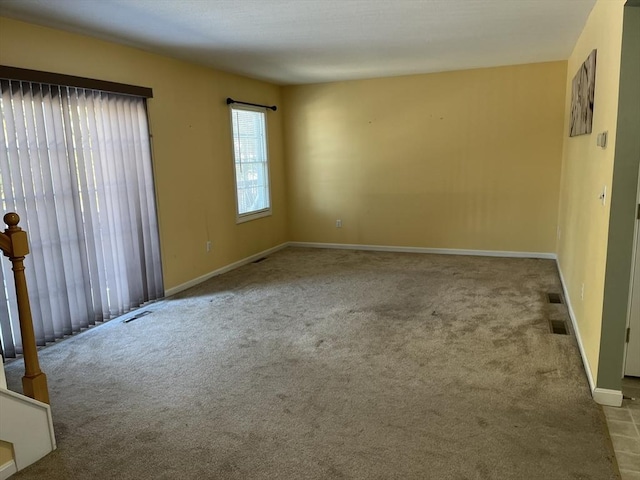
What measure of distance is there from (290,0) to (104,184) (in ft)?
7.08

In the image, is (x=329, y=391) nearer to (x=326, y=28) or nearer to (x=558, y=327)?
(x=558, y=327)

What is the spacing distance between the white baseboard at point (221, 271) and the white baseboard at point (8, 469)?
2.61 meters

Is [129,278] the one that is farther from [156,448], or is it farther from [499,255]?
[499,255]

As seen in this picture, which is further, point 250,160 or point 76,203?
point 250,160

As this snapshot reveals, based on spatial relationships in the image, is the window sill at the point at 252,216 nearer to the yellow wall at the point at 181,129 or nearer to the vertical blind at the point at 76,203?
the yellow wall at the point at 181,129

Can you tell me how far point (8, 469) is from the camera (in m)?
2.11

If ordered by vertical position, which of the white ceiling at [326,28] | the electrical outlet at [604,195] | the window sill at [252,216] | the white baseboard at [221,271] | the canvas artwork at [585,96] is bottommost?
the white baseboard at [221,271]

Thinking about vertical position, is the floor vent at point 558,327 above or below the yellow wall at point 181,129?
below

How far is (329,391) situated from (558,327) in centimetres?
198

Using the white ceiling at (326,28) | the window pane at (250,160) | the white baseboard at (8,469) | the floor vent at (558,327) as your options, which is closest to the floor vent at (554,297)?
the floor vent at (558,327)

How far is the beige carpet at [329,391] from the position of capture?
215 centimetres

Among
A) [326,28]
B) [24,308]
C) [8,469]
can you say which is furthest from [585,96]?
[8,469]

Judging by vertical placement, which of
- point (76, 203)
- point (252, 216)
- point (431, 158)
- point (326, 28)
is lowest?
point (252, 216)

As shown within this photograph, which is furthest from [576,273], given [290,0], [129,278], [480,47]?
[129,278]
